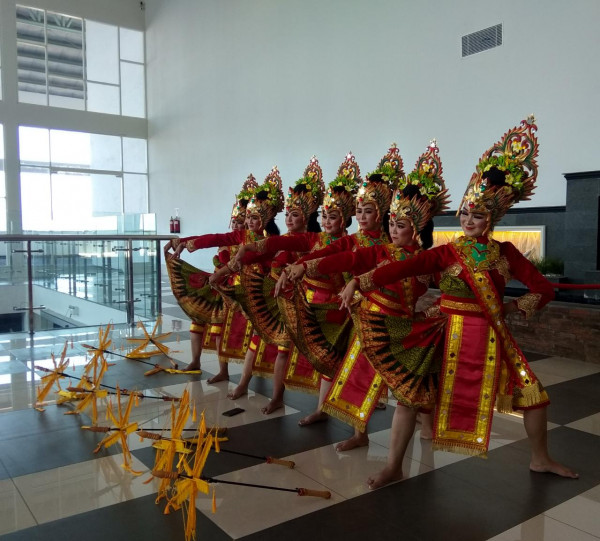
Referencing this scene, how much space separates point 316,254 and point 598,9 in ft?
13.3

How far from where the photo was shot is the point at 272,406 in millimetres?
3021

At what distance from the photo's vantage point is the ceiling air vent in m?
5.70

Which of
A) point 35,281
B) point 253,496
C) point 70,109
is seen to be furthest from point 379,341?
point 70,109

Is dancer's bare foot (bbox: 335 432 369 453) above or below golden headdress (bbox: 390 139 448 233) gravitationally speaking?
below

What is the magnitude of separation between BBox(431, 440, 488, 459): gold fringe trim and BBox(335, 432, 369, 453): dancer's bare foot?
46 cm

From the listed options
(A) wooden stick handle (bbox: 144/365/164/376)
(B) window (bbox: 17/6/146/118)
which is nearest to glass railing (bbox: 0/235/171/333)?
(A) wooden stick handle (bbox: 144/365/164/376)

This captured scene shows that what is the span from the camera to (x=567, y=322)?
4.27m

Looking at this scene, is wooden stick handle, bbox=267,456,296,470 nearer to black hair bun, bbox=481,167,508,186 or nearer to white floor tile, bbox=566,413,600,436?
black hair bun, bbox=481,167,508,186

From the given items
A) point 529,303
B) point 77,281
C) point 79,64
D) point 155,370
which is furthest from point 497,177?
point 79,64

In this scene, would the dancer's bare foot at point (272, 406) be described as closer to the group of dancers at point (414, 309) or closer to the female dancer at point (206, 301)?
the group of dancers at point (414, 309)

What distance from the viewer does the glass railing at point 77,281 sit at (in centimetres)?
529

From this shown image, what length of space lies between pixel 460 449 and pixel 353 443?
54 cm

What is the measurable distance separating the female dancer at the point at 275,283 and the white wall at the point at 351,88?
3120 mm

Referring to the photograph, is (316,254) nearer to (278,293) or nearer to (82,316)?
(278,293)
